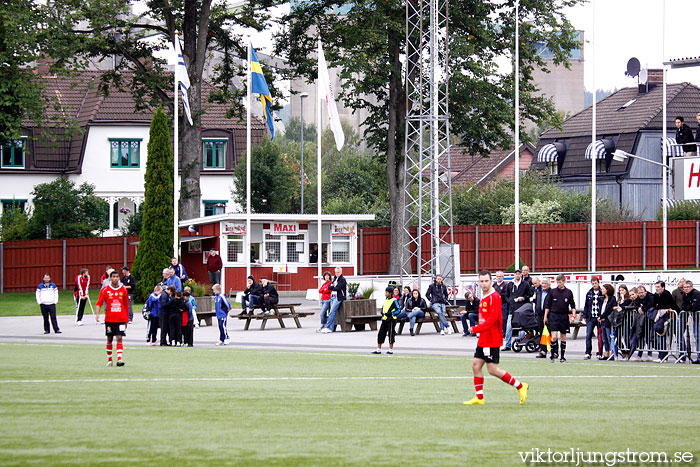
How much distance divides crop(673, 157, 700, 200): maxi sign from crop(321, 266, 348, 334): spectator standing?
1036 cm

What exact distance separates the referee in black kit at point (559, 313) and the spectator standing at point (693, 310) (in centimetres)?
263

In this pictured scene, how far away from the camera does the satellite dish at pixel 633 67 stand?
7294 centimetres

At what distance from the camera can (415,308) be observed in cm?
2855

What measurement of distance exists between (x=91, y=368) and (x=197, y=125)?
2779 centimetres

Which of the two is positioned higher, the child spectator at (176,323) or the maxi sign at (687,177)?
the maxi sign at (687,177)

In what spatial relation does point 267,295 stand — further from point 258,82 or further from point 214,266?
point 258,82

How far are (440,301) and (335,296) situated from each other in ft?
10.1

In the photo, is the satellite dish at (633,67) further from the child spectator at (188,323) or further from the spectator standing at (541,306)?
the child spectator at (188,323)

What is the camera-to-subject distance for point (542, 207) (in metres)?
55.6

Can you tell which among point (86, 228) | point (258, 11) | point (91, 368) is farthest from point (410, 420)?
point (86, 228)

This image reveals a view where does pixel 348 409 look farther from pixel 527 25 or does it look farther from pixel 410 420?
pixel 527 25

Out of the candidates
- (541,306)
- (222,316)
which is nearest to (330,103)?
(222,316)

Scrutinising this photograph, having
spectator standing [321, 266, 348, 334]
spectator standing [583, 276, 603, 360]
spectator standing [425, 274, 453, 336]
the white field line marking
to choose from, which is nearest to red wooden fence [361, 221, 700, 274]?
spectator standing [425, 274, 453, 336]

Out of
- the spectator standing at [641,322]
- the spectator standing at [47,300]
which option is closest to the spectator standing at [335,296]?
the spectator standing at [47,300]
